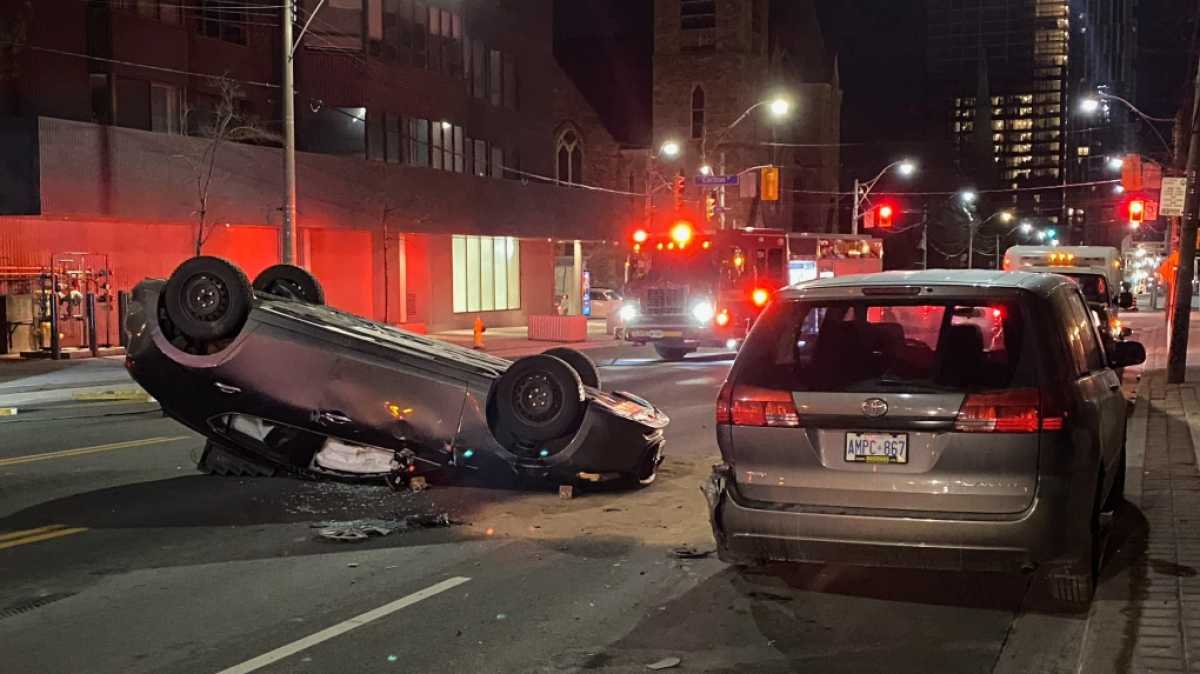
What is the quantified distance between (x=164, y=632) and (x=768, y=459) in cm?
319

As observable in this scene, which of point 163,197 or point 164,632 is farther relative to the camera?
point 163,197

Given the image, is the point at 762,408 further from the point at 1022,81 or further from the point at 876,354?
the point at 1022,81

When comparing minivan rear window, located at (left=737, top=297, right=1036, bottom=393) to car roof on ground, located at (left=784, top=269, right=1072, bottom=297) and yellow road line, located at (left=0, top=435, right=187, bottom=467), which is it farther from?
yellow road line, located at (left=0, top=435, right=187, bottom=467)

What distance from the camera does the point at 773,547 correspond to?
5.70m

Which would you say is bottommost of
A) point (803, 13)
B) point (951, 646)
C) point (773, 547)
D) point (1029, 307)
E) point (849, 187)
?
point (951, 646)

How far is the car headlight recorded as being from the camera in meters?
24.7

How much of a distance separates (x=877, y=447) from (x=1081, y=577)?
48.7 inches

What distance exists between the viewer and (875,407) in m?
5.45

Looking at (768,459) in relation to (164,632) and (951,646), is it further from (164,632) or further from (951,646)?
(164,632)

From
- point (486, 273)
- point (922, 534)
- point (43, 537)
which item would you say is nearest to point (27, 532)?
point (43, 537)

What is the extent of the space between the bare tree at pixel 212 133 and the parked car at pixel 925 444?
70.7 ft

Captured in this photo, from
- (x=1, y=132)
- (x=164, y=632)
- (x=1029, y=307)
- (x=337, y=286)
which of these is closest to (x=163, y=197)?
(x=1, y=132)

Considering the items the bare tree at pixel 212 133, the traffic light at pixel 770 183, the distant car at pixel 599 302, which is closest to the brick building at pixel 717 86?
the distant car at pixel 599 302

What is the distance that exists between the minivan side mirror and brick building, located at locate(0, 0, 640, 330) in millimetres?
22624
